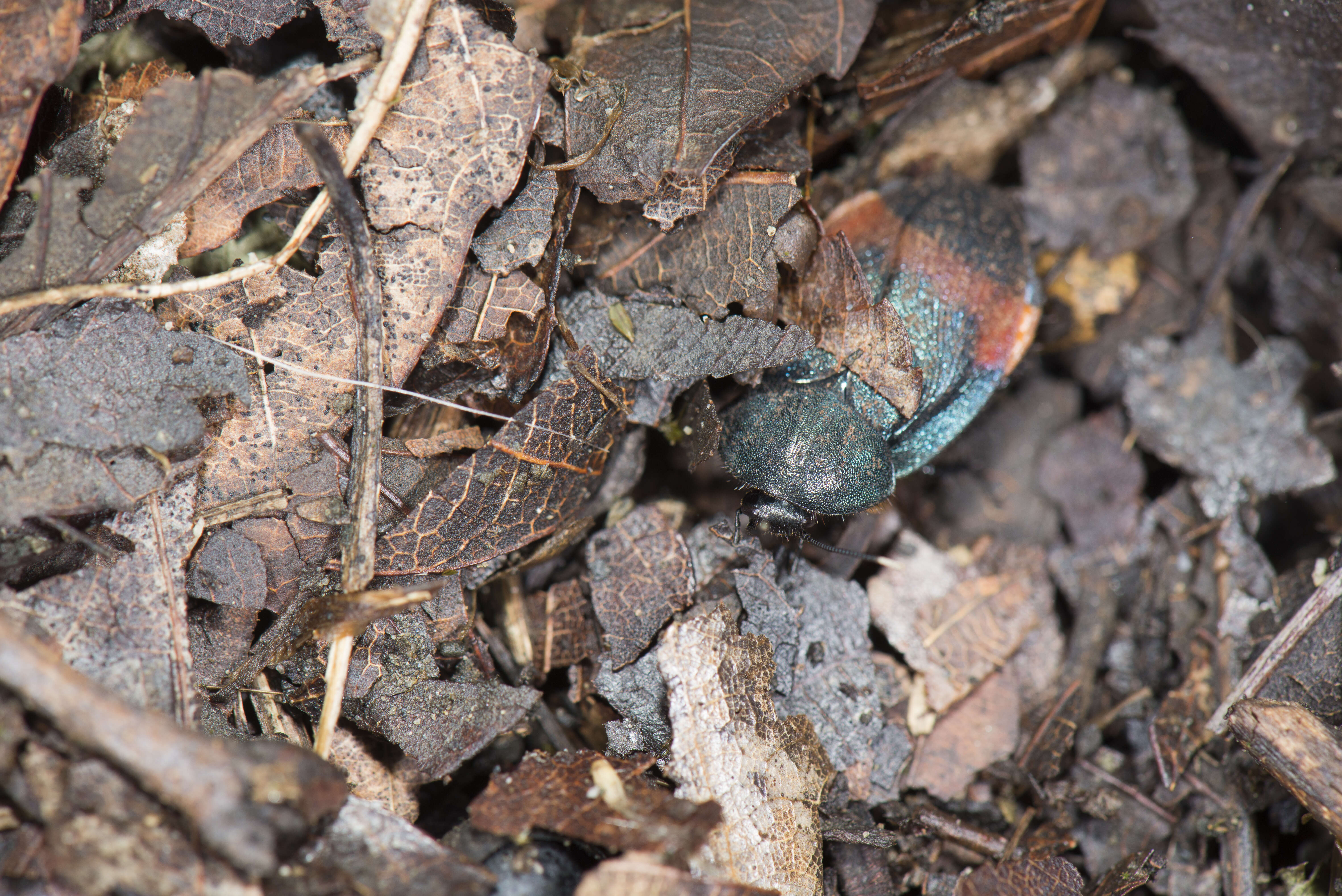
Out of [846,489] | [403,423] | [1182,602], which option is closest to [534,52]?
[403,423]

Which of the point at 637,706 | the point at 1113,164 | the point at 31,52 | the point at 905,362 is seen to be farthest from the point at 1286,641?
the point at 31,52

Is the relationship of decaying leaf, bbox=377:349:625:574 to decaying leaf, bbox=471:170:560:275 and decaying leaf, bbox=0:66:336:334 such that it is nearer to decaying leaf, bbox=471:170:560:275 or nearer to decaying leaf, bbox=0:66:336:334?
decaying leaf, bbox=471:170:560:275

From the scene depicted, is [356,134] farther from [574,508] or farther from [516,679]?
[516,679]

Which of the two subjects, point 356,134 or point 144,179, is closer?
point 144,179

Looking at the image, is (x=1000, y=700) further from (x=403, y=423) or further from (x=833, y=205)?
(x=403, y=423)

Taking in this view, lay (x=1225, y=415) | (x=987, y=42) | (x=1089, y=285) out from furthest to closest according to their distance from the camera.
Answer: (x=1089, y=285) < (x=1225, y=415) < (x=987, y=42)

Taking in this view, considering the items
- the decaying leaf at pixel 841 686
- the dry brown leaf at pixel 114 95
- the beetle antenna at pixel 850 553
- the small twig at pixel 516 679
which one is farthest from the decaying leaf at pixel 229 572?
the beetle antenna at pixel 850 553
